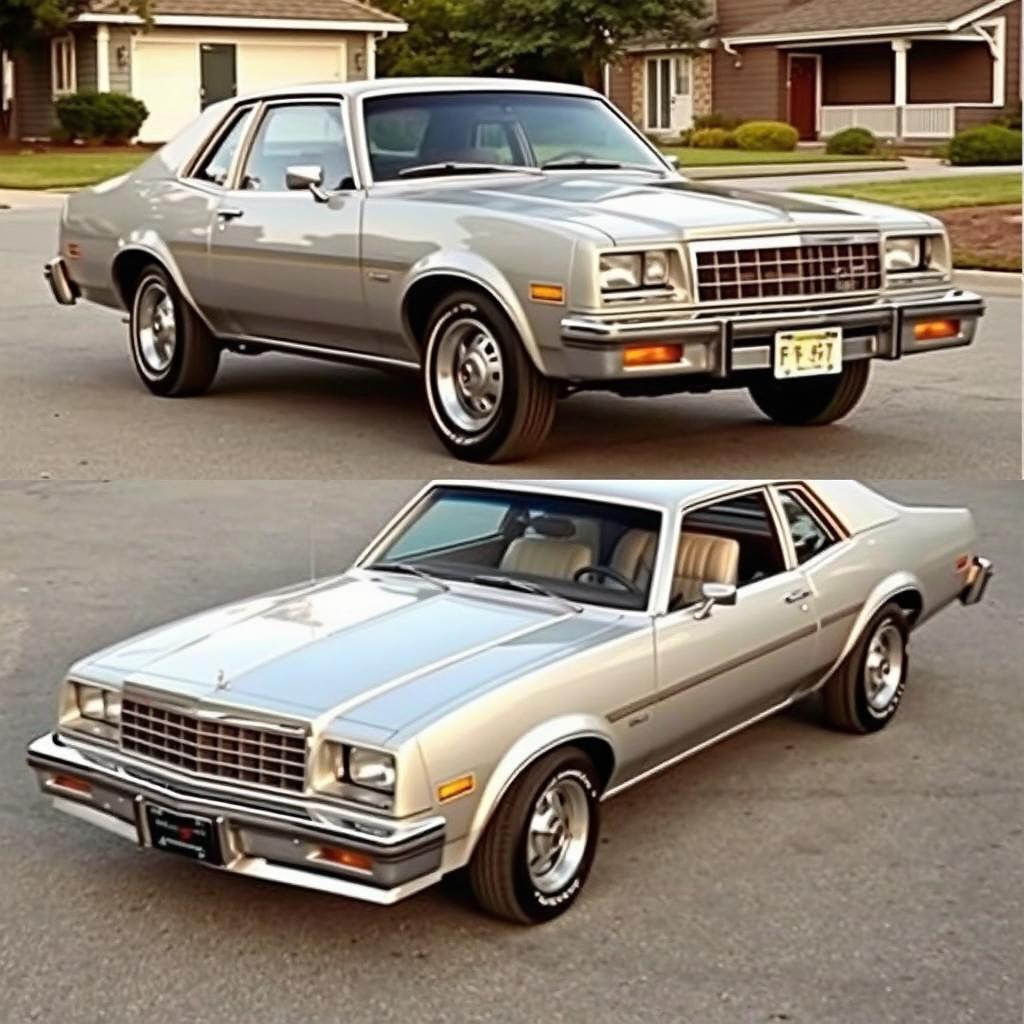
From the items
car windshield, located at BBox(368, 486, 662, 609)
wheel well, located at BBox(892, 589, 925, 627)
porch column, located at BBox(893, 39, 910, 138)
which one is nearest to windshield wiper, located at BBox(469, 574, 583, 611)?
car windshield, located at BBox(368, 486, 662, 609)

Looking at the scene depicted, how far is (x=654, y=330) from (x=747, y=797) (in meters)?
1.74

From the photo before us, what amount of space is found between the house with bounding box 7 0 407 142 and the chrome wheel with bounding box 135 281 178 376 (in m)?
4.33

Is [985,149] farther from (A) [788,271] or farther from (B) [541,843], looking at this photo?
(B) [541,843]

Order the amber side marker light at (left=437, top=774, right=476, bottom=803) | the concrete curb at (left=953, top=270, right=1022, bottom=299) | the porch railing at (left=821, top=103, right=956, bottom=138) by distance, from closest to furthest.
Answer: the amber side marker light at (left=437, top=774, right=476, bottom=803) < the concrete curb at (left=953, top=270, right=1022, bottom=299) < the porch railing at (left=821, top=103, right=956, bottom=138)

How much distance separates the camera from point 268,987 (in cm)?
508

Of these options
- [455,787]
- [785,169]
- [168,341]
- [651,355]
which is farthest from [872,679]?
[785,169]

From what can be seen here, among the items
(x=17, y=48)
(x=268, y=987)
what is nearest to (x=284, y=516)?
(x=268, y=987)

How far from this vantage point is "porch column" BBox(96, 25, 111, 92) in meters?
21.2

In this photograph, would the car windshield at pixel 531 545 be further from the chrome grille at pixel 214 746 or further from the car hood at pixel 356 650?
the chrome grille at pixel 214 746

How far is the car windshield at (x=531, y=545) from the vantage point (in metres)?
6.46

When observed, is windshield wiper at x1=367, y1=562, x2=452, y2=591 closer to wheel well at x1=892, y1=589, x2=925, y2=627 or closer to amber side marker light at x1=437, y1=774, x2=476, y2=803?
amber side marker light at x1=437, y1=774, x2=476, y2=803

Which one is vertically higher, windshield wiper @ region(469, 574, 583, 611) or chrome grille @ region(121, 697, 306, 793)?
windshield wiper @ region(469, 574, 583, 611)

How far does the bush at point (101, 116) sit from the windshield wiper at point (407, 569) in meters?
15.4

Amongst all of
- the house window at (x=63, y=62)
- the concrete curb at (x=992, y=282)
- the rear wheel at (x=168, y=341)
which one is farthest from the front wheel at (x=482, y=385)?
the house window at (x=63, y=62)
